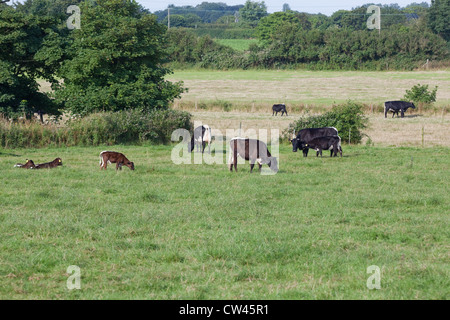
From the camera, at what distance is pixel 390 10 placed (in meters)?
153

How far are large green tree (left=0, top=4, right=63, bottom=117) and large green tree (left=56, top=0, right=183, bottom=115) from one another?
145 cm

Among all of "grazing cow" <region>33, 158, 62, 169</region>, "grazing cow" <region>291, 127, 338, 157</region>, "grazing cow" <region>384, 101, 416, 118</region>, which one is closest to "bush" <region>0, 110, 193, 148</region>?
"grazing cow" <region>291, 127, 338, 157</region>

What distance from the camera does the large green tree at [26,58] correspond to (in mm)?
30031

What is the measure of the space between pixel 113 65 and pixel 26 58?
516 centimetres

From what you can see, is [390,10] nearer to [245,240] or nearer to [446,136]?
[446,136]

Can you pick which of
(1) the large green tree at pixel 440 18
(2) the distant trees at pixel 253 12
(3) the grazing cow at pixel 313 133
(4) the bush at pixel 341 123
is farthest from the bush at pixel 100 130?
(2) the distant trees at pixel 253 12

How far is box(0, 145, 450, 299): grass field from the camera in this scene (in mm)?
8359

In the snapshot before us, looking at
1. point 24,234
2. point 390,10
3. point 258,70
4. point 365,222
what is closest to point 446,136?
point 365,222

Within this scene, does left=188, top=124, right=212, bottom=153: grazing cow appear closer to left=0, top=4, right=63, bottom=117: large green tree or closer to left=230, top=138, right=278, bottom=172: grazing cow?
left=230, top=138, right=278, bottom=172: grazing cow

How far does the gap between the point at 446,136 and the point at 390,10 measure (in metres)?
130

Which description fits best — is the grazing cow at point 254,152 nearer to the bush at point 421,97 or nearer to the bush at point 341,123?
the bush at point 341,123

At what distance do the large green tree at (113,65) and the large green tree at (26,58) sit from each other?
1.45 meters

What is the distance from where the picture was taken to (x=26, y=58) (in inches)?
1253
